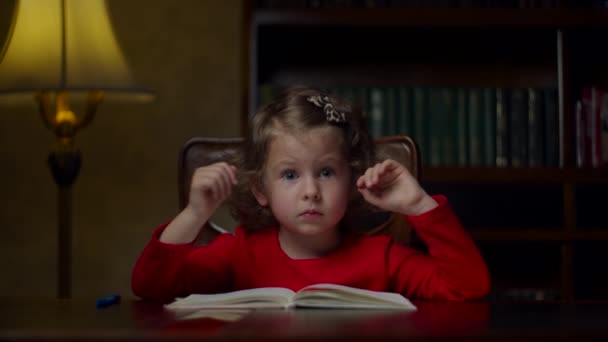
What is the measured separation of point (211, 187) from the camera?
4.41 ft

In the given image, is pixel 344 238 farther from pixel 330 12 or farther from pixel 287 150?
pixel 330 12

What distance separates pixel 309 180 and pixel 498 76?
160cm

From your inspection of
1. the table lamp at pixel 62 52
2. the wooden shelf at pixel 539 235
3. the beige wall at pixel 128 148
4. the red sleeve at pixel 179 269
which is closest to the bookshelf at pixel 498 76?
the wooden shelf at pixel 539 235

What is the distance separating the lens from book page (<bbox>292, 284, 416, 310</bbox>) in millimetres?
1139

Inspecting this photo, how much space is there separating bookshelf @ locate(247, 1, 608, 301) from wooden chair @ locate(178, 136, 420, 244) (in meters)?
0.73

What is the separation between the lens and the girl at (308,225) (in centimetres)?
138

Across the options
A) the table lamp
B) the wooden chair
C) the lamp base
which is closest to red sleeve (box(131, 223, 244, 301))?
the wooden chair

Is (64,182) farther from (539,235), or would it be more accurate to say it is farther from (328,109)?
(539,235)

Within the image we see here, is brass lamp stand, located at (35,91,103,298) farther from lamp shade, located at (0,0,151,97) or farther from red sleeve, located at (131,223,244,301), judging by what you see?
red sleeve, located at (131,223,244,301)

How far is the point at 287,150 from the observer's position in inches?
56.1

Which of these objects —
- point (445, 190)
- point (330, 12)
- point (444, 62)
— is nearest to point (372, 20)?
point (330, 12)

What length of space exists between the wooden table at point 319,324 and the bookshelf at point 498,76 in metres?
1.37

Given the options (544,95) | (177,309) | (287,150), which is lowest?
(177,309)

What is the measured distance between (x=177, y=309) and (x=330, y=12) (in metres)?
1.53
